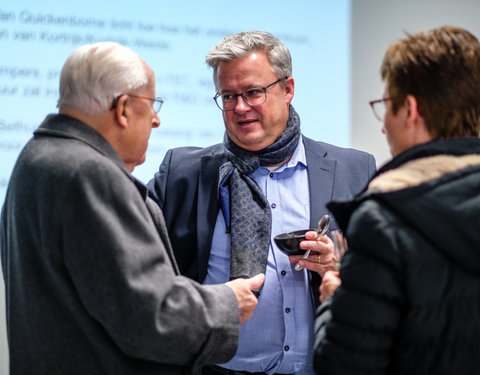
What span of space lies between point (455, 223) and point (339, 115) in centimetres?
247

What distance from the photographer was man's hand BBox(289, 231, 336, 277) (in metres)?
1.68

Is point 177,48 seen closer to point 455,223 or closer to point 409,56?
point 409,56

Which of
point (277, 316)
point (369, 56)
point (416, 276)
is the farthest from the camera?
point (369, 56)

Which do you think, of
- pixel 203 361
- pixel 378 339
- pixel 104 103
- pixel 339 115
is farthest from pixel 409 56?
pixel 339 115

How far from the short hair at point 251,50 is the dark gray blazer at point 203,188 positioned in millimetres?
328

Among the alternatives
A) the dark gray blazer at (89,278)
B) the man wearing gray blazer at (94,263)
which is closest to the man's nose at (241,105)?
the man wearing gray blazer at (94,263)

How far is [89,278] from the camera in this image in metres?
1.18

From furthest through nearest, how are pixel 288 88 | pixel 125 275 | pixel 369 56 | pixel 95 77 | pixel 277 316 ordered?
pixel 369 56 < pixel 288 88 < pixel 277 316 < pixel 95 77 < pixel 125 275

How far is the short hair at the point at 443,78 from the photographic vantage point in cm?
111

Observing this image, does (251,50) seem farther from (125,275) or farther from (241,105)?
(125,275)

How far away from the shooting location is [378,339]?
1.07 metres

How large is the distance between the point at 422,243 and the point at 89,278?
0.71 meters

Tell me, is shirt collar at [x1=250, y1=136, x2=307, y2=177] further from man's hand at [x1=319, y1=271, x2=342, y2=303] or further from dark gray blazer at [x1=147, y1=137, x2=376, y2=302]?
man's hand at [x1=319, y1=271, x2=342, y2=303]

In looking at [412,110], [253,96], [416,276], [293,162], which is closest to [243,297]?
[416,276]
